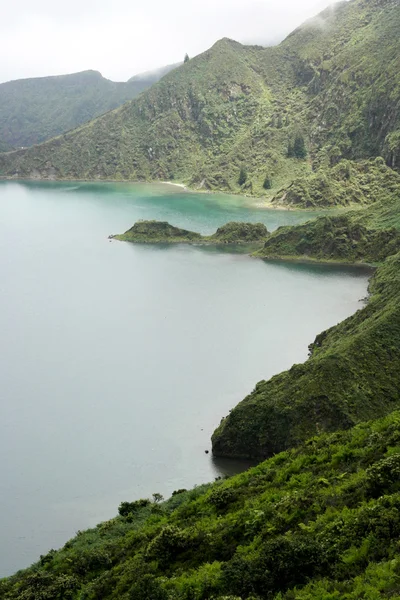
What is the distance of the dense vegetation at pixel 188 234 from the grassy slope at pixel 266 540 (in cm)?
11154

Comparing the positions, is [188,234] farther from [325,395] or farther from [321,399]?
[321,399]

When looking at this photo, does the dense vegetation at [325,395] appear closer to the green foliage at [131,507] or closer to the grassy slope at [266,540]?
the grassy slope at [266,540]

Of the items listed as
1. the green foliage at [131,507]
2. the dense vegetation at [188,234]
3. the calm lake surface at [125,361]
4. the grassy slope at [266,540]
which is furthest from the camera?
the dense vegetation at [188,234]

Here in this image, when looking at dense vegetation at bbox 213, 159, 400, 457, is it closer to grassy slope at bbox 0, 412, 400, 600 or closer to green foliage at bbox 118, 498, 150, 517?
grassy slope at bbox 0, 412, 400, 600

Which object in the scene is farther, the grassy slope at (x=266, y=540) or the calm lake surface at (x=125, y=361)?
the calm lake surface at (x=125, y=361)

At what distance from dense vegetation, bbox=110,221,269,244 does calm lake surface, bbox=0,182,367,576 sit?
10.6 metres

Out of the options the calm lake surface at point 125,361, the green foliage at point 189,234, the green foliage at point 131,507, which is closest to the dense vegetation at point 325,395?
the calm lake surface at point 125,361

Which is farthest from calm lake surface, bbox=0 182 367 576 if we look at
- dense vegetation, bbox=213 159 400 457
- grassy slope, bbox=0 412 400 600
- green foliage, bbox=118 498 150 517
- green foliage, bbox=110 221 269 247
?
green foliage, bbox=110 221 269 247

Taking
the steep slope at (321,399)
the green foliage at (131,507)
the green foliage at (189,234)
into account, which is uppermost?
the green foliage at (189,234)

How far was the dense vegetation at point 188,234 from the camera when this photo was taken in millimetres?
148750

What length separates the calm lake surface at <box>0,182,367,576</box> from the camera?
49.8 m

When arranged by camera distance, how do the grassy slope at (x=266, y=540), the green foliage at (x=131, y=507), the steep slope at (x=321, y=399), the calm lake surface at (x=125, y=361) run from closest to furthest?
the grassy slope at (x=266, y=540), the green foliage at (x=131, y=507), the calm lake surface at (x=125, y=361), the steep slope at (x=321, y=399)

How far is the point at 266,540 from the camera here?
26.7 meters

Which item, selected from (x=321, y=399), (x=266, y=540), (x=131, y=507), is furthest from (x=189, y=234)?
(x=266, y=540)
